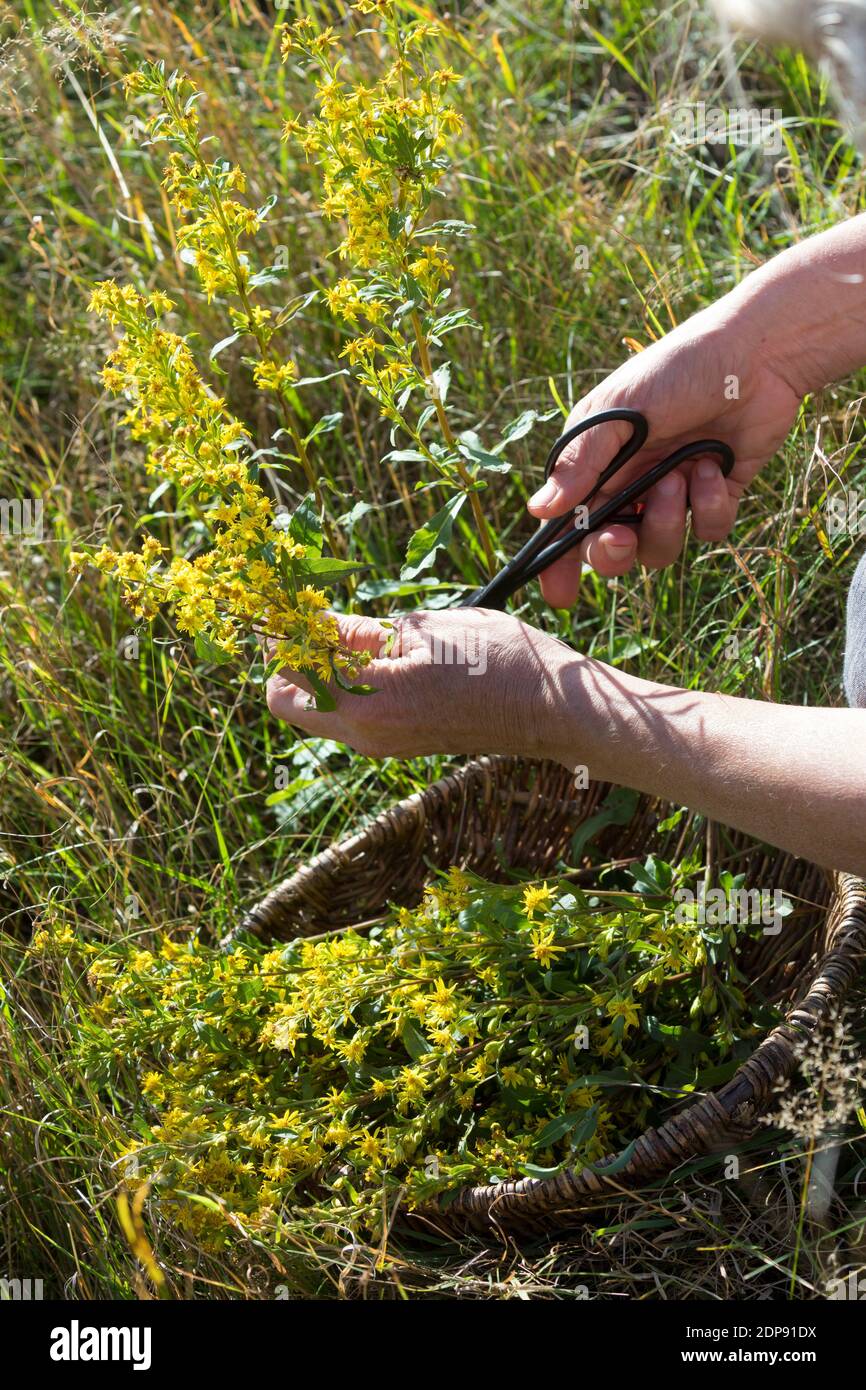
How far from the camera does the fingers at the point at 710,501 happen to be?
5.42 ft

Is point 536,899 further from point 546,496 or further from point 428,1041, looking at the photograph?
point 546,496

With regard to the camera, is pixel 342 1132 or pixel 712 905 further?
pixel 712 905

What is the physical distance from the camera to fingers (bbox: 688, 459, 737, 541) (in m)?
1.65

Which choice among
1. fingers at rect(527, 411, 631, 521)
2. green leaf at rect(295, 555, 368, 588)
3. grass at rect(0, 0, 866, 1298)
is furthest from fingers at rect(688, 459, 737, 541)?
green leaf at rect(295, 555, 368, 588)

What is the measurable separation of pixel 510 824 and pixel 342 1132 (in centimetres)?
60

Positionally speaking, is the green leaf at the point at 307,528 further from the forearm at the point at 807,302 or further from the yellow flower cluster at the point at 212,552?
the forearm at the point at 807,302

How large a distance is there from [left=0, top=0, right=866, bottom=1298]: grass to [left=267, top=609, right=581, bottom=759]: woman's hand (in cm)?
32

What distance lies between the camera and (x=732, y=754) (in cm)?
132

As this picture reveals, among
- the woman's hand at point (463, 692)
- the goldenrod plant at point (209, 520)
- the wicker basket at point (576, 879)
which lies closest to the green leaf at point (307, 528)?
the goldenrod plant at point (209, 520)

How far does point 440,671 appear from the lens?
1.44m

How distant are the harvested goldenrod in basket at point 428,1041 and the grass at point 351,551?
95 millimetres
